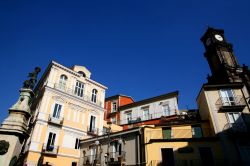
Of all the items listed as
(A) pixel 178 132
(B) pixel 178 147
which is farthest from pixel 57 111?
(B) pixel 178 147

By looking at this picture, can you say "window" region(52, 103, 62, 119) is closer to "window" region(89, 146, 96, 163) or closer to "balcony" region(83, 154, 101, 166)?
"window" region(89, 146, 96, 163)

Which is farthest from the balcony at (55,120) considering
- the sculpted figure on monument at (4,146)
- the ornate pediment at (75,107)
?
the sculpted figure on monument at (4,146)

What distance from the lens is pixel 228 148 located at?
20.6 metres

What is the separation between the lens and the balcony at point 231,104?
2306 cm

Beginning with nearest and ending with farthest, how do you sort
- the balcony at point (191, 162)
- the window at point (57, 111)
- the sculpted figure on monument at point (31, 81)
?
1. the sculpted figure on monument at point (31, 81)
2. the balcony at point (191, 162)
3. the window at point (57, 111)

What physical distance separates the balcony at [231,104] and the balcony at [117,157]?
12.8m

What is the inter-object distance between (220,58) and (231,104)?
45.2 ft

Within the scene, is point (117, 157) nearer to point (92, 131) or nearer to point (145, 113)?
point (92, 131)

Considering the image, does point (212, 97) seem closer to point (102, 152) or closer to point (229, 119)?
point (229, 119)

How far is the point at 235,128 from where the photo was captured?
865 inches

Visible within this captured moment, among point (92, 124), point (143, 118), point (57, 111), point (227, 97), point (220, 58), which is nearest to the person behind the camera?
point (227, 97)

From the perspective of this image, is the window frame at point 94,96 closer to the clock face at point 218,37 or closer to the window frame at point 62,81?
the window frame at point 62,81

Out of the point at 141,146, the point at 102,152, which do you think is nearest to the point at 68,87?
the point at 102,152

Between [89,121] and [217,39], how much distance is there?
96.7 feet
